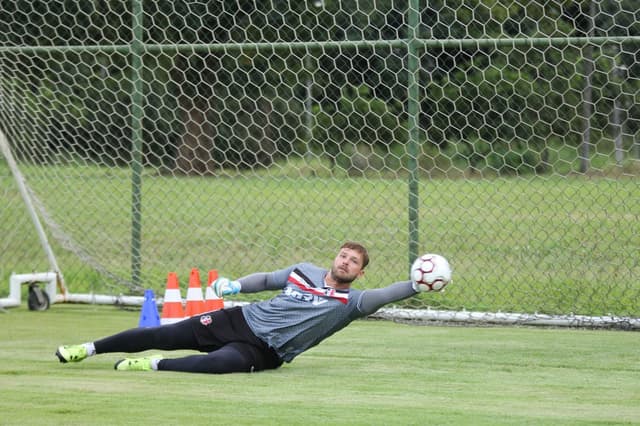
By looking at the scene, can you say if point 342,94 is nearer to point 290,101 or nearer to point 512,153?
point 290,101

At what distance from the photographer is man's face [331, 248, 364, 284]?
7387mm

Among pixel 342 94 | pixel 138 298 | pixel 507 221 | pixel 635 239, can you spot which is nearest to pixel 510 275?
pixel 507 221

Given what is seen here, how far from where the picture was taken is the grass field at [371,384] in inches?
223

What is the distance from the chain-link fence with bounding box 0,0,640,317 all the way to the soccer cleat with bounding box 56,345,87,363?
3.63m

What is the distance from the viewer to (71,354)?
7.38 meters

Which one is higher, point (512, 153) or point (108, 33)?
point (108, 33)

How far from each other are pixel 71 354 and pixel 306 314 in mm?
1462

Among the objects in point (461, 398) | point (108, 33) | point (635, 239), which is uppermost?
point (108, 33)

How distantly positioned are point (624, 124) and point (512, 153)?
3.26 feet

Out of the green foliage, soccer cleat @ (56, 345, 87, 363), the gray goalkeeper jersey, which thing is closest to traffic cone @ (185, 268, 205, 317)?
the gray goalkeeper jersey

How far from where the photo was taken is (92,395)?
6.18 meters

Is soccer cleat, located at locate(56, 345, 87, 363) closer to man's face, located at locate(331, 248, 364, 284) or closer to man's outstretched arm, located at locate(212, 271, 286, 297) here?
man's outstretched arm, located at locate(212, 271, 286, 297)

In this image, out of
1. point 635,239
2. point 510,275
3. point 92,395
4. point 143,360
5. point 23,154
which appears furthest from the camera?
point 23,154

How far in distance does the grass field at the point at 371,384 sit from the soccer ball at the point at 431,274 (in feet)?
1.82
